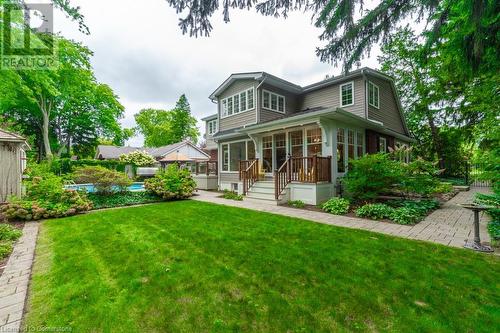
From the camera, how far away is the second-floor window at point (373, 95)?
10.8 meters

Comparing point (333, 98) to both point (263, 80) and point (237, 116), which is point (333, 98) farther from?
point (237, 116)

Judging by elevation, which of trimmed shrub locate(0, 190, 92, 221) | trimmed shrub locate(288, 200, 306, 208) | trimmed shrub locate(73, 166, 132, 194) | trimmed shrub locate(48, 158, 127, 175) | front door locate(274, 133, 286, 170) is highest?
front door locate(274, 133, 286, 170)

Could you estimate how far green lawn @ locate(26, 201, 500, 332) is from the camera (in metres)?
2.05

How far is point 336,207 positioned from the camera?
23.2ft

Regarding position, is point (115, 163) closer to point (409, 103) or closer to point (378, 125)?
point (378, 125)

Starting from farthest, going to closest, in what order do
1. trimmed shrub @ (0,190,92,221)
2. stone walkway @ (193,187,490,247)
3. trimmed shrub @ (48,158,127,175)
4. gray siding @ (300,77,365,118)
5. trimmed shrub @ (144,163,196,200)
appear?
trimmed shrub @ (48,158,127,175) → gray siding @ (300,77,365,118) → trimmed shrub @ (144,163,196,200) → trimmed shrub @ (0,190,92,221) → stone walkway @ (193,187,490,247)

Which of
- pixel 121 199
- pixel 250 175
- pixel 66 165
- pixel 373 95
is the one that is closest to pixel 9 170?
pixel 121 199

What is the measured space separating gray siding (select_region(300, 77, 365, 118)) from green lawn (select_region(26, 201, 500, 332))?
7741 millimetres

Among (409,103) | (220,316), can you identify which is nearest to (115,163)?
(220,316)

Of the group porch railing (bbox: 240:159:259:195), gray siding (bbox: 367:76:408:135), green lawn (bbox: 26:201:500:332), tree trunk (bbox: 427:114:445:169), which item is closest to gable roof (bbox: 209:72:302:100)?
gray siding (bbox: 367:76:408:135)

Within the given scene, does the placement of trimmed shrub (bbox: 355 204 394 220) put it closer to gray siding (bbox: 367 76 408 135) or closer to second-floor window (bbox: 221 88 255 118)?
gray siding (bbox: 367 76 408 135)

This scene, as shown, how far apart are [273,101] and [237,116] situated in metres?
2.34

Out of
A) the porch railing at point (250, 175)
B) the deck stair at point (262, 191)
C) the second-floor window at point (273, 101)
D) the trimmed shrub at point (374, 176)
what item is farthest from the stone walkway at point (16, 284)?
the second-floor window at point (273, 101)

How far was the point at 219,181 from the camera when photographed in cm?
1390
